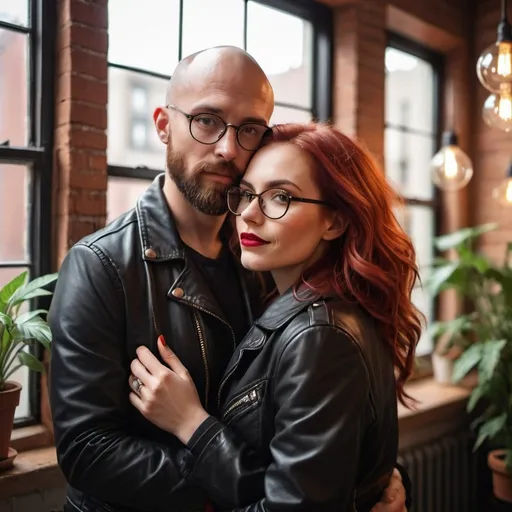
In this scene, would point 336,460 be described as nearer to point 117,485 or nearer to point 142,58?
point 117,485

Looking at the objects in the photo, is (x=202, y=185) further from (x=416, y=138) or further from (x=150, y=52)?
(x=416, y=138)

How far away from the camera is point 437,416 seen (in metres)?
3.19

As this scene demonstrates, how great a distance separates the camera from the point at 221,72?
145cm

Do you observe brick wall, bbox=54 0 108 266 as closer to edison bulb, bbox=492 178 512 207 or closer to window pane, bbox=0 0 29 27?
window pane, bbox=0 0 29 27

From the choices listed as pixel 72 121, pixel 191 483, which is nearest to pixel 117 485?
pixel 191 483

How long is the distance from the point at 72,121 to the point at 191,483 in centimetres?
129

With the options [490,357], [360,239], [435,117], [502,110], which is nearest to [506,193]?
[502,110]

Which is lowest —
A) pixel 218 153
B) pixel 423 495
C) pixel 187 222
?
pixel 423 495

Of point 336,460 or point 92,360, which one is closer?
point 336,460

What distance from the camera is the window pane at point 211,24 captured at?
2.52 m

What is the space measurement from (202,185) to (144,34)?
3.98 ft

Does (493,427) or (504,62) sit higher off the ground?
(504,62)

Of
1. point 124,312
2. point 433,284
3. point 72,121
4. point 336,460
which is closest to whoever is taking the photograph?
point 336,460

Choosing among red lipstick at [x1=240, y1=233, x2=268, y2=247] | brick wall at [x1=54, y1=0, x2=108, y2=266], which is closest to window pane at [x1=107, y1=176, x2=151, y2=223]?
brick wall at [x1=54, y1=0, x2=108, y2=266]
